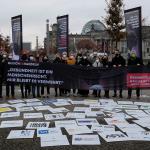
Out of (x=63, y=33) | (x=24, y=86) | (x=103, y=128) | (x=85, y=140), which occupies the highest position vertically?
(x=63, y=33)

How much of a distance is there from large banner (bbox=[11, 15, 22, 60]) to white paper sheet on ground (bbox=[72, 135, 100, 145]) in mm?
12141

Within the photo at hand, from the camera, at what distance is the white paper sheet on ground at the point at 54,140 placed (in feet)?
34.3

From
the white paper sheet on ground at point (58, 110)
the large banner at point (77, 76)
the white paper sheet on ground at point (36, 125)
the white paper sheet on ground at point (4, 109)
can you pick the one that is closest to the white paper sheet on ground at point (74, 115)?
the white paper sheet on ground at point (58, 110)

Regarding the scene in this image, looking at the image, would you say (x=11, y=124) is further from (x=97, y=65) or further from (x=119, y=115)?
(x=97, y=65)

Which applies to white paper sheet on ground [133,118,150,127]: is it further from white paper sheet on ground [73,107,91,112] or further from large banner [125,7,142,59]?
large banner [125,7,142,59]

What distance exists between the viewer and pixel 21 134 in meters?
11.3

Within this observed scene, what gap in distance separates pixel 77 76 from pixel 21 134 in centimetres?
800

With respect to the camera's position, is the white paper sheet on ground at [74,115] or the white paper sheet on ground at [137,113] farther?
the white paper sheet on ground at [137,113]

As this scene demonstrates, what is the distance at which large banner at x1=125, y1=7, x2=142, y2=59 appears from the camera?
2007cm

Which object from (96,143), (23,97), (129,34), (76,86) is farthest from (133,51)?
(96,143)

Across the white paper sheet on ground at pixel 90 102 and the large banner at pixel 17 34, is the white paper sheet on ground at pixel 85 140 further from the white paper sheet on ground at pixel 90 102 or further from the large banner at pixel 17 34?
the large banner at pixel 17 34

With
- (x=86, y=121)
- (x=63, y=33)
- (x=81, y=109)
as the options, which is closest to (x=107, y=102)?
(x=81, y=109)

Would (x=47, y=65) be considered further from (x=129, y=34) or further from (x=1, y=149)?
(x=1, y=149)

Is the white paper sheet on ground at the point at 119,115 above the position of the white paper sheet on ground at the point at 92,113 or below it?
below
